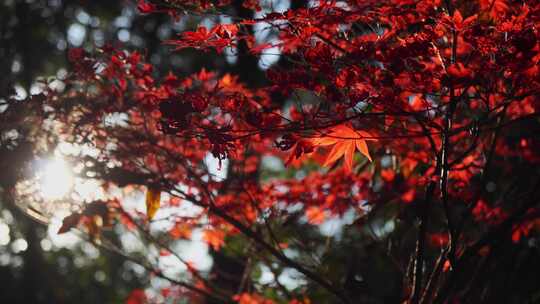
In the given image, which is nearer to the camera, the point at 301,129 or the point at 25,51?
the point at 301,129

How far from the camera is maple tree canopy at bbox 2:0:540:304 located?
218 centimetres

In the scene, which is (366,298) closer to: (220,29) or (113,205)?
(113,205)

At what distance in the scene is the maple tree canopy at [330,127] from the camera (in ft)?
7.16

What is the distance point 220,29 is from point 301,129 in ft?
2.30

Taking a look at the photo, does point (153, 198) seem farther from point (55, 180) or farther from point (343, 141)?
A: point (343, 141)

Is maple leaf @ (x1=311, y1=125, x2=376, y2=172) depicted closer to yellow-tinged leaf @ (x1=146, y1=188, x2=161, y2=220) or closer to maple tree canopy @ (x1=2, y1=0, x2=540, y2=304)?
maple tree canopy @ (x1=2, y1=0, x2=540, y2=304)

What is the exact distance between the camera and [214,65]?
841 centimetres

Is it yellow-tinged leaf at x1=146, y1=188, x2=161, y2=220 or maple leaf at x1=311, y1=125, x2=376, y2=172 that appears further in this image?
yellow-tinged leaf at x1=146, y1=188, x2=161, y2=220

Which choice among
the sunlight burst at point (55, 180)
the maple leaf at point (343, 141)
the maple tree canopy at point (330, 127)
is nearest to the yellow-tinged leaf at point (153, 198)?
the maple tree canopy at point (330, 127)

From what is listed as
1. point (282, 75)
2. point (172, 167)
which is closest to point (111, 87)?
point (172, 167)

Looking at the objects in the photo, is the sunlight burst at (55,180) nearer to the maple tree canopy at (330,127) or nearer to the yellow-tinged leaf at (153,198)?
the maple tree canopy at (330,127)

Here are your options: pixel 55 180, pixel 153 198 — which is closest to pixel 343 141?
pixel 153 198

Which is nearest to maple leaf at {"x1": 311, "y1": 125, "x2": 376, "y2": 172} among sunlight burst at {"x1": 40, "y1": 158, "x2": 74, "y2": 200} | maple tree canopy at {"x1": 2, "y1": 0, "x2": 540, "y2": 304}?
maple tree canopy at {"x1": 2, "y1": 0, "x2": 540, "y2": 304}

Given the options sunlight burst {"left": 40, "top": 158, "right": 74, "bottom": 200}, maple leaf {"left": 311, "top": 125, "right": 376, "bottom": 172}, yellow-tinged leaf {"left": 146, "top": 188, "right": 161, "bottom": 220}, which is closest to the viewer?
maple leaf {"left": 311, "top": 125, "right": 376, "bottom": 172}
